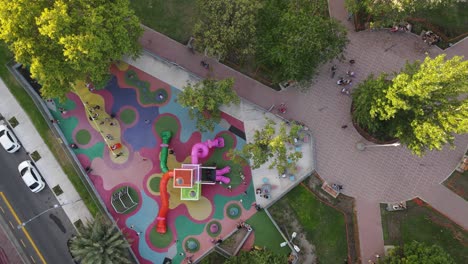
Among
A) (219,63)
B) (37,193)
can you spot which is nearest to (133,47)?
(219,63)

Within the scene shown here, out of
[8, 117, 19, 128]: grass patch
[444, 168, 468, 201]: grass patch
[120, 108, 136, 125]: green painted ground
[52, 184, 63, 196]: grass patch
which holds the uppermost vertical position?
[8, 117, 19, 128]: grass patch

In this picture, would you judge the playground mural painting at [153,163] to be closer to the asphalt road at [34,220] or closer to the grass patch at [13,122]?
the grass patch at [13,122]

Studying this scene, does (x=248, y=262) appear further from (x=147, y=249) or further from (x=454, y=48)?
(x=454, y=48)

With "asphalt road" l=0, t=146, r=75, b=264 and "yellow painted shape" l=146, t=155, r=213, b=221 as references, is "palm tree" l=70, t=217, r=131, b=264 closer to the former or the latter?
"asphalt road" l=0, t=146, r=75, b=264

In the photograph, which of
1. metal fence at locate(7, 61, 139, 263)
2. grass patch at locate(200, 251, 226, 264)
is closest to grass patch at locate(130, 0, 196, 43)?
metal fence at locate(7, 61, 139, 263)

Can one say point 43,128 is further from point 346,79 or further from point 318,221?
point 346,79

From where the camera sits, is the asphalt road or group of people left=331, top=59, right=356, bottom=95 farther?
group of people left=331, top=59, right=356, bottom=95

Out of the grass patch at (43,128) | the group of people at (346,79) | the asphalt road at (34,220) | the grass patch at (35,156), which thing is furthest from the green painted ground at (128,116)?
the group of people at (346,79)
